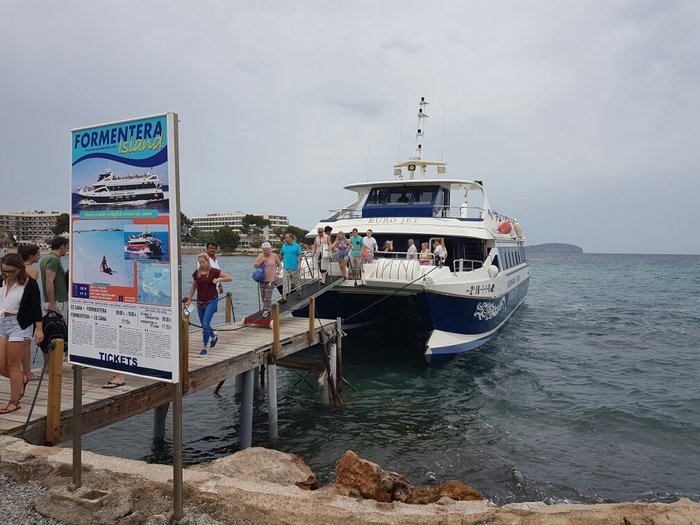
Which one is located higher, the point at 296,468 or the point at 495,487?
the point at 296,468

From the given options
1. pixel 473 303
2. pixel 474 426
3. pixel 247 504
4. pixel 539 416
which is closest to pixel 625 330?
pixel 473 303

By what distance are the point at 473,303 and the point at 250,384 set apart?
7.65m

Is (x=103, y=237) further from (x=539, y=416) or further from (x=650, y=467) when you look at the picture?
(x=539, y=416)

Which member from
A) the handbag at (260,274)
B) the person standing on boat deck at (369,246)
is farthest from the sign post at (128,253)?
the person standing on boat deck at (369,246)

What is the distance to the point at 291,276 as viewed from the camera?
1299cm

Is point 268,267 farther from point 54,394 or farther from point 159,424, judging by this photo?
point 54,394

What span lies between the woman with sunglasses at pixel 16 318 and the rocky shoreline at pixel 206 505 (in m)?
0.96

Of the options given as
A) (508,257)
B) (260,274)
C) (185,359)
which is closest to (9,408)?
(185,359)

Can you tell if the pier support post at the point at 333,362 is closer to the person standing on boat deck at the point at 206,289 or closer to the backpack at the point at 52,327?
the person standing on boat deck at the point at 206,289

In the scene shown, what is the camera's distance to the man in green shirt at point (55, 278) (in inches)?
265

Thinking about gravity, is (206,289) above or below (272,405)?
above

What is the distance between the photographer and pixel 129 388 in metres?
6.39

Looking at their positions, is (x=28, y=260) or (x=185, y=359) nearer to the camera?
(x=28, y=260)

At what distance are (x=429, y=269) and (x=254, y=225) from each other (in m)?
130
